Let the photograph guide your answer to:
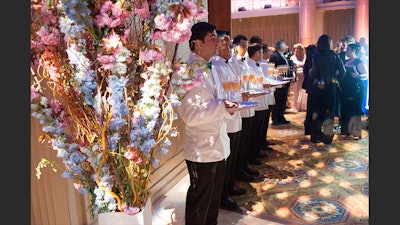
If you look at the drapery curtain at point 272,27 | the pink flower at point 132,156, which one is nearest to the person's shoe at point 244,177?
the pink flower at point 132,156

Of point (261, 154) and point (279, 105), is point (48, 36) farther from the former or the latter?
point (279, 105)

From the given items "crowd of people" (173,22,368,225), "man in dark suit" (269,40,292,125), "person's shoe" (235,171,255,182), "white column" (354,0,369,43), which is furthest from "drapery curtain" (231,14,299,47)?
"person's shoe" (235,171,255,182)

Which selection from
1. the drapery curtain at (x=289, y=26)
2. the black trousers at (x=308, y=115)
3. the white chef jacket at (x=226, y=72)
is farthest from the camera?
the drapery curtain at (x=289, y=26)

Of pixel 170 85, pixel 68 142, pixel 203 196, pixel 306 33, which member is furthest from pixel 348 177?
pixel 306 33

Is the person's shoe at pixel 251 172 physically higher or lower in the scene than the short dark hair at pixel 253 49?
lower

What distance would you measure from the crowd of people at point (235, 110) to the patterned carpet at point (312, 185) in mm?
183

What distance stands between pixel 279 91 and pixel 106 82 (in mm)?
4959

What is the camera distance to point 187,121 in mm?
2139

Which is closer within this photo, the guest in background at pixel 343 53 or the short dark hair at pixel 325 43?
the short dark hair at pixel 325 43

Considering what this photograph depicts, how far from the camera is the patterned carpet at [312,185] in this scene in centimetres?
284

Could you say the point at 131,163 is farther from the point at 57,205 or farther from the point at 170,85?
the point at 57,205

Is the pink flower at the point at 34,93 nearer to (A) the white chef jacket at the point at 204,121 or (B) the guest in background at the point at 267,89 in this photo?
(A) the white chef jacket at the point at 204,121

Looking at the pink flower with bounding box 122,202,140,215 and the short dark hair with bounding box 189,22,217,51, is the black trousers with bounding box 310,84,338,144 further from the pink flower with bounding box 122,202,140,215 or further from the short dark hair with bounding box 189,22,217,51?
the pink flower with bounding box 122,202,140,215

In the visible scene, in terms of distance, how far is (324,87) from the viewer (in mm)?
4801
